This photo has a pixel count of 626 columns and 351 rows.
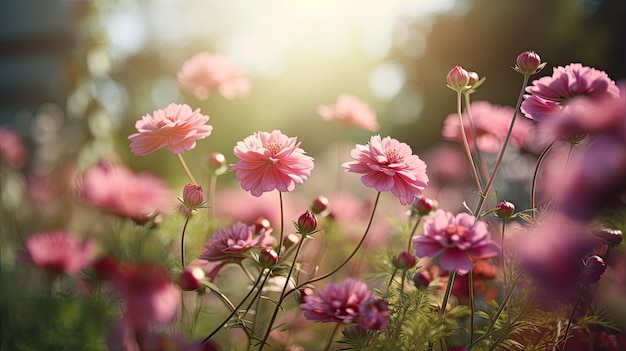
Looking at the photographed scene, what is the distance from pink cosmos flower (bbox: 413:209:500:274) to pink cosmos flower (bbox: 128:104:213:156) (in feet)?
0.72

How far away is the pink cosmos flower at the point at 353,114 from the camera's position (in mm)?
944

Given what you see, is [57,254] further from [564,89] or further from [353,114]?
[564,89]

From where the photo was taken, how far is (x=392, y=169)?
21.3 inches

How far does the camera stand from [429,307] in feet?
1.90

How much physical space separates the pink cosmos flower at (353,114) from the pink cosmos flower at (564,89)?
1.32 feet

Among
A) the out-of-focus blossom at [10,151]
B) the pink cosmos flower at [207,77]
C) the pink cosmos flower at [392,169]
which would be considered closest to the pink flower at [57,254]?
the pink cosmos flower at [207,77]

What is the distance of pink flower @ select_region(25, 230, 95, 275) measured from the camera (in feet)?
3.05

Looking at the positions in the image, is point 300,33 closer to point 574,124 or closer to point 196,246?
point 196,246

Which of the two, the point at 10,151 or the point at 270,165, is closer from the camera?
the point at 270,165

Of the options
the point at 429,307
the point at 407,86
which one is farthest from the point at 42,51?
the point at 429,307

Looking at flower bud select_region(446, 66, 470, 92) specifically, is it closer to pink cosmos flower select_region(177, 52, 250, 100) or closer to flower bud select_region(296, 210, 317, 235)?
flower bud select_region(296, 210, 317, 235)


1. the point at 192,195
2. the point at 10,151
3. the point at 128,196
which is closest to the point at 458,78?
the point at 192,195

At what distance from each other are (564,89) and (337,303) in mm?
279

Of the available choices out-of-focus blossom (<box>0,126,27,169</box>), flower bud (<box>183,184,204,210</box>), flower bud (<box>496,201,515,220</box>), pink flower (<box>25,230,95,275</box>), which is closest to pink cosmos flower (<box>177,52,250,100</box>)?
pink flower (<box>25,230,95,275</box>)
